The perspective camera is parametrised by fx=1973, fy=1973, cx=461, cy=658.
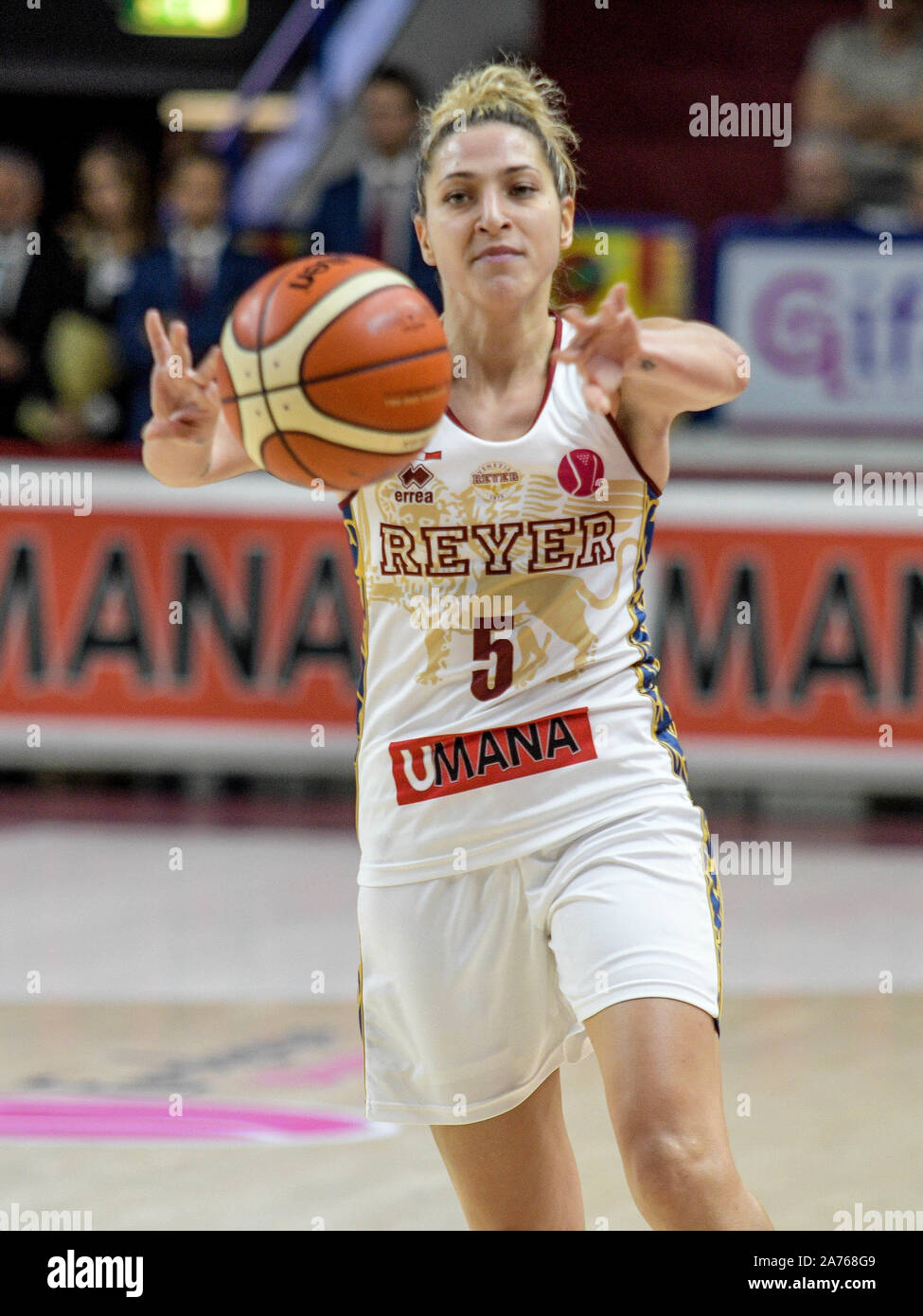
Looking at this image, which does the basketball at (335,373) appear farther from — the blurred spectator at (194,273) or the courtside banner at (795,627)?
the blurred spectator at (194,273)

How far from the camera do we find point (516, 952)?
3.46m

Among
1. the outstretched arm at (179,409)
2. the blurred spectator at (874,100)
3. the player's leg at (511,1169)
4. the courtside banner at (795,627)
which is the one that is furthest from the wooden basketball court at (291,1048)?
the blurred spectator at (874,100)

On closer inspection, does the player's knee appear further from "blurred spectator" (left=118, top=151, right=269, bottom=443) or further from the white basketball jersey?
"blurred spectator" (left=118, top=151, right=269, bottom=443)

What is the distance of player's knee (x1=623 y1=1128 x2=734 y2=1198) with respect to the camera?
3055mm

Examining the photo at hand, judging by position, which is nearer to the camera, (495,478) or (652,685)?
(495,478)

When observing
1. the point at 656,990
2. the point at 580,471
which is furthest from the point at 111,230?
the point at 656,990

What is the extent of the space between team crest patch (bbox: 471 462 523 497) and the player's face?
0.99 feet

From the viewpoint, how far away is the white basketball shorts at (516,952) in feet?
10.9

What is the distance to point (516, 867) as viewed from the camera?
3465 millimetres

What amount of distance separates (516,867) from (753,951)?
168 inches

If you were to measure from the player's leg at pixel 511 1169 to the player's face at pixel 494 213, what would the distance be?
1457mm

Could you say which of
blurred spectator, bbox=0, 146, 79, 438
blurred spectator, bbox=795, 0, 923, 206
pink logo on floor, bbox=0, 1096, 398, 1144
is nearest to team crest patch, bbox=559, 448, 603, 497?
pink logo on floor, bbox=0, 1096, 398, 1144

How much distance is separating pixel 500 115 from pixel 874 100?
7.97m

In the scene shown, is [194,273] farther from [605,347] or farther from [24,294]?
[605,347]
